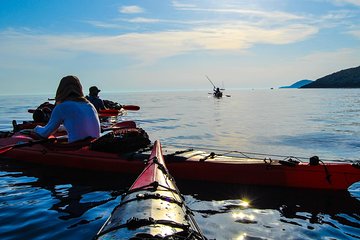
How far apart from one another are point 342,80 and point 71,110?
16056 centimetres

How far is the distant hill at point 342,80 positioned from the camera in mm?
140000

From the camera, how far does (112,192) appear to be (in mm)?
7773

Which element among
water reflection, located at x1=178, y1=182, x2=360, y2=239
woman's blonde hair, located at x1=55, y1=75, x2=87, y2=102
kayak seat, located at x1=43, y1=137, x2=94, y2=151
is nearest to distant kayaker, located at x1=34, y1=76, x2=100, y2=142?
woman's blonde hair, located at x1=55, y1=75, x2=87, y2=102

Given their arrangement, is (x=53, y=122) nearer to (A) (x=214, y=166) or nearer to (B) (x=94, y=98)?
(A) (x=214, y=166)

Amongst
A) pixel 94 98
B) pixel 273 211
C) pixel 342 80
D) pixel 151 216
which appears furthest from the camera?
pixel 342 80

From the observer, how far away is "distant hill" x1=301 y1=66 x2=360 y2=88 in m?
140

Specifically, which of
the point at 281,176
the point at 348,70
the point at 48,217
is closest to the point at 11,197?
the point at 48,217

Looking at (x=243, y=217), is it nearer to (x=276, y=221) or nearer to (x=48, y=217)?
(x=276, y=221)

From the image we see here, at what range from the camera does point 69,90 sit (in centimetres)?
830

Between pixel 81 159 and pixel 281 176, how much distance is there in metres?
5.00

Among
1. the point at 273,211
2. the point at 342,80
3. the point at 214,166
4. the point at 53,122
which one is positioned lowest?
the point at 273,211

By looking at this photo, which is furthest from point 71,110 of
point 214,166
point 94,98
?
point 94,98

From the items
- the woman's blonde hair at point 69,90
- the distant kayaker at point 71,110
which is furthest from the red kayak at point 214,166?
the woman's blonde hair at point 69,90

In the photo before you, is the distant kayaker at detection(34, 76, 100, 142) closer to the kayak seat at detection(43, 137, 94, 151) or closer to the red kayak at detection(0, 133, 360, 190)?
the kayak seat at detection(43, 137, 94, 151)
